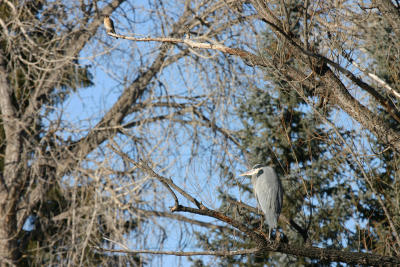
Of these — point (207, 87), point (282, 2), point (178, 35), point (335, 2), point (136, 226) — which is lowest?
point (136, 226)

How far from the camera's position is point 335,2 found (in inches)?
192

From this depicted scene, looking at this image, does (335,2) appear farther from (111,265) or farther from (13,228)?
(13,228)

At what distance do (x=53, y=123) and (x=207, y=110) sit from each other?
2612mm

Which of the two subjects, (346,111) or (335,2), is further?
(335,2)

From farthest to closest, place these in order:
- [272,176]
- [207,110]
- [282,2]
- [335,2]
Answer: [207,110]
[335,2]
[272,176]
[282,2]

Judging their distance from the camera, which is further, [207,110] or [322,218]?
[207,110]

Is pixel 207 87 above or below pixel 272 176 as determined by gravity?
above

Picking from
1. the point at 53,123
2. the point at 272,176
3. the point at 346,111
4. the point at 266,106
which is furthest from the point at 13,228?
the point at 346,111

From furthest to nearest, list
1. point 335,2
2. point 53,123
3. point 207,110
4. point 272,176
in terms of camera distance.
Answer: point 207,110 → point 53,123 → point 335,2 → point 272,176

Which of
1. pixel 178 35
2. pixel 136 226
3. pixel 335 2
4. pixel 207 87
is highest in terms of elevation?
pixel 178 35

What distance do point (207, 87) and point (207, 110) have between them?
55 cm

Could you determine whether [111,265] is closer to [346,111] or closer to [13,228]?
[13,228]

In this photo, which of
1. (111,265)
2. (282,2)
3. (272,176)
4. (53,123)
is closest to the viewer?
(282,2)

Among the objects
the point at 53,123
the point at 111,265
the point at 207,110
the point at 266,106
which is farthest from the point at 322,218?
the point at 53,123
